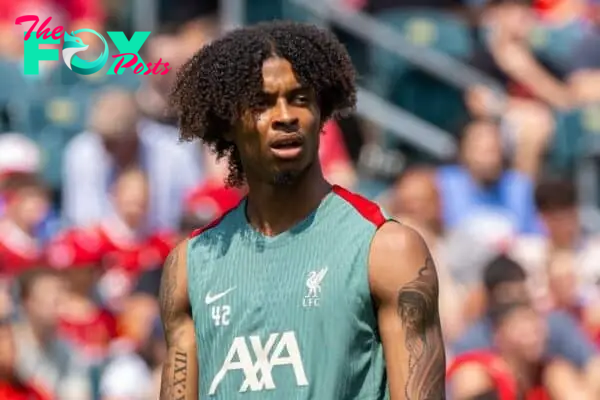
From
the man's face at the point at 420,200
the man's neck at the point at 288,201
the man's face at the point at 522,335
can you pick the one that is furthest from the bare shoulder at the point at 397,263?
the man's face at the point at 420,200

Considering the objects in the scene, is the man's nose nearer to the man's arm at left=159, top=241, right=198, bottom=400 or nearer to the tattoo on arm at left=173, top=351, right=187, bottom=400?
the man's arm at left=159, top=241, right=198, bottom=400

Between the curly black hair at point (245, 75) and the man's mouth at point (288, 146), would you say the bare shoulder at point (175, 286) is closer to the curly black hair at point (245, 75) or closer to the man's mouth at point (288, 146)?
the curly black hair at point (245, 75)

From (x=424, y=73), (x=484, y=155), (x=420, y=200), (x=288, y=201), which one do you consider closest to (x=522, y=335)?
(x=420, y=200)

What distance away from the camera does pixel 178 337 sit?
501 centimetres

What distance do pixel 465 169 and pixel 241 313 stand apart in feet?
17.7

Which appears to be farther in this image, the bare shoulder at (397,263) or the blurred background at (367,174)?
the blurred background at (367,174)

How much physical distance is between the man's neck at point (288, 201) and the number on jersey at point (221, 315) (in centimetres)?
26

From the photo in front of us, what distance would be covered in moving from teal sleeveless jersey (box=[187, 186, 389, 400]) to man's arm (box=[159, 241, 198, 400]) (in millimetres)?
46

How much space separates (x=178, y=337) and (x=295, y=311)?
1.40 feet

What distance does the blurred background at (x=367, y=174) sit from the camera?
356 inches

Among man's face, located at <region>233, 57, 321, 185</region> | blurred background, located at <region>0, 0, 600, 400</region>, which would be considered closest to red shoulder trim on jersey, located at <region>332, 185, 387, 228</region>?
man's face, located at <region>233, 57, 321, 185</region>

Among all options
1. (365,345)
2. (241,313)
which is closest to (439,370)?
(365,345)

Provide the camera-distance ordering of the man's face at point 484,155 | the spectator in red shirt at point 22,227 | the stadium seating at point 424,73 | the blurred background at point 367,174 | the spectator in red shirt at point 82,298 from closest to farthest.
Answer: the blurred background at point 367,174, the spectator in red shirt at point 82,298, the man's face at point 484,155, the spectator in red shirt at point 22,227, the stadium seating at point 424,73

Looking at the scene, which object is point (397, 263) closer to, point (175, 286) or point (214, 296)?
point (214, 296)
